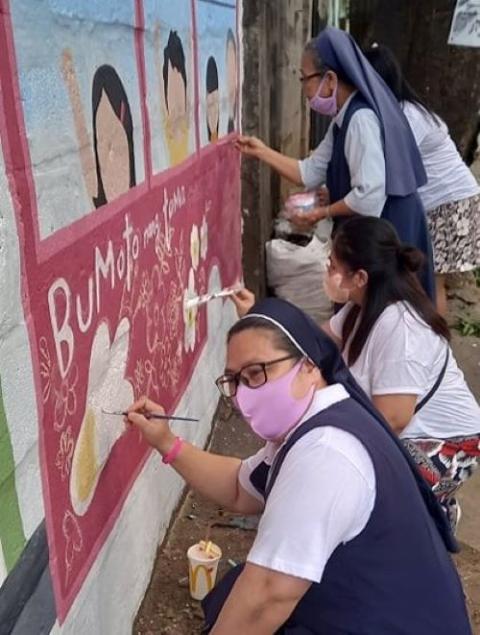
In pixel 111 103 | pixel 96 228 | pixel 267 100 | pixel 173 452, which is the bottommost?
pixel 173 452

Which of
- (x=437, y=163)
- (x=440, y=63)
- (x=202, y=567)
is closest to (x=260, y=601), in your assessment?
(x=202, y=567)

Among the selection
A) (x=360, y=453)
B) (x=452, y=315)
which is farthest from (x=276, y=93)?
(x=360, y=453)

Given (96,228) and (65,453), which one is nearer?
(65,453)

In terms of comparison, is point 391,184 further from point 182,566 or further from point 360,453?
point 360,453

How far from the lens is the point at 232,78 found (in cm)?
394

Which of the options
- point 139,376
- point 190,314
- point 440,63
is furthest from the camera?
point 440,63

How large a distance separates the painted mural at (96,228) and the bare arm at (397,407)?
74 centimetres

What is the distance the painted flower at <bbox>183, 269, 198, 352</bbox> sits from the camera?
310 centimetres

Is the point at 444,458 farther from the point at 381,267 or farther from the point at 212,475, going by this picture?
the point at 212,475

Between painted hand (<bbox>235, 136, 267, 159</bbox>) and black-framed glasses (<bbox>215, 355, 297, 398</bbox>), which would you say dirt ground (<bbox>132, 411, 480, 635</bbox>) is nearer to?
black-framed glasses (<bbox>215, 355, 297, 398</bbox>)

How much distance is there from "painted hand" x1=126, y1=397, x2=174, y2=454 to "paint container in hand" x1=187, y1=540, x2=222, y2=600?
610mm

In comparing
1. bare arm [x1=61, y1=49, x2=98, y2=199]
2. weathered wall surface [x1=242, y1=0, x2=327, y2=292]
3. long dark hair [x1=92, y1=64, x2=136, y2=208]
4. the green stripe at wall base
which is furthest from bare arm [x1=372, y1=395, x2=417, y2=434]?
weathered wall surface [x1=242, y1=0, x2=327, y2=292]

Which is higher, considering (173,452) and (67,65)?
(67,65)

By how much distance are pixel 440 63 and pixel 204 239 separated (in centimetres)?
393
